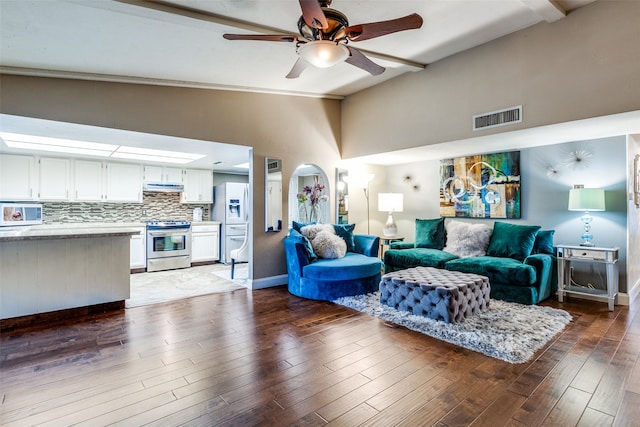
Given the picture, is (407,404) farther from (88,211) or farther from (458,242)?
(88,211)

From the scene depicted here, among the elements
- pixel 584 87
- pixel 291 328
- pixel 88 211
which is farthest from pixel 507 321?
pixel 88 211

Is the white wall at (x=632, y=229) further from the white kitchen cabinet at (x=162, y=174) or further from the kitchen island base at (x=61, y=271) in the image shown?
the white kitchen cabinet at (x=162, y=174)

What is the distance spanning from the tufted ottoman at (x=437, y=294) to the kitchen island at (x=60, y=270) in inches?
128

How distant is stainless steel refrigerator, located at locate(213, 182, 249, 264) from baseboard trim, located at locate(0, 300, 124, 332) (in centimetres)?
302

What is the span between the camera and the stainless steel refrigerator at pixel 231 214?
6.79m

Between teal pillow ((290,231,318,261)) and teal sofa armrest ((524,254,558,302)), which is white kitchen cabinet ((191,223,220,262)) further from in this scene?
teal sofa armrest ((524,254,558,302))

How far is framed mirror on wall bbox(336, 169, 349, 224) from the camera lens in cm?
577

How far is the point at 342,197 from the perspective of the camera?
19.2ft

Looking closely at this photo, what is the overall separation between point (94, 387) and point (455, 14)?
4.38 m

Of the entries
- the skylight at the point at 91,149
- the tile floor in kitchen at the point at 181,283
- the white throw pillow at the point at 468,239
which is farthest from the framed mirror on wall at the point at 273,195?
the white throw pillow at the point at 468,239

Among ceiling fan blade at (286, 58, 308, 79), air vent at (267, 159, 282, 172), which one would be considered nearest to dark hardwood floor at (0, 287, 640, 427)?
air vent at (267, 159, 282, 172)

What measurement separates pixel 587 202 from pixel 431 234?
204 centimetres

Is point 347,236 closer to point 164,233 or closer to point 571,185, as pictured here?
point 571,185

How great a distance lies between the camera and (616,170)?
12.8ft
